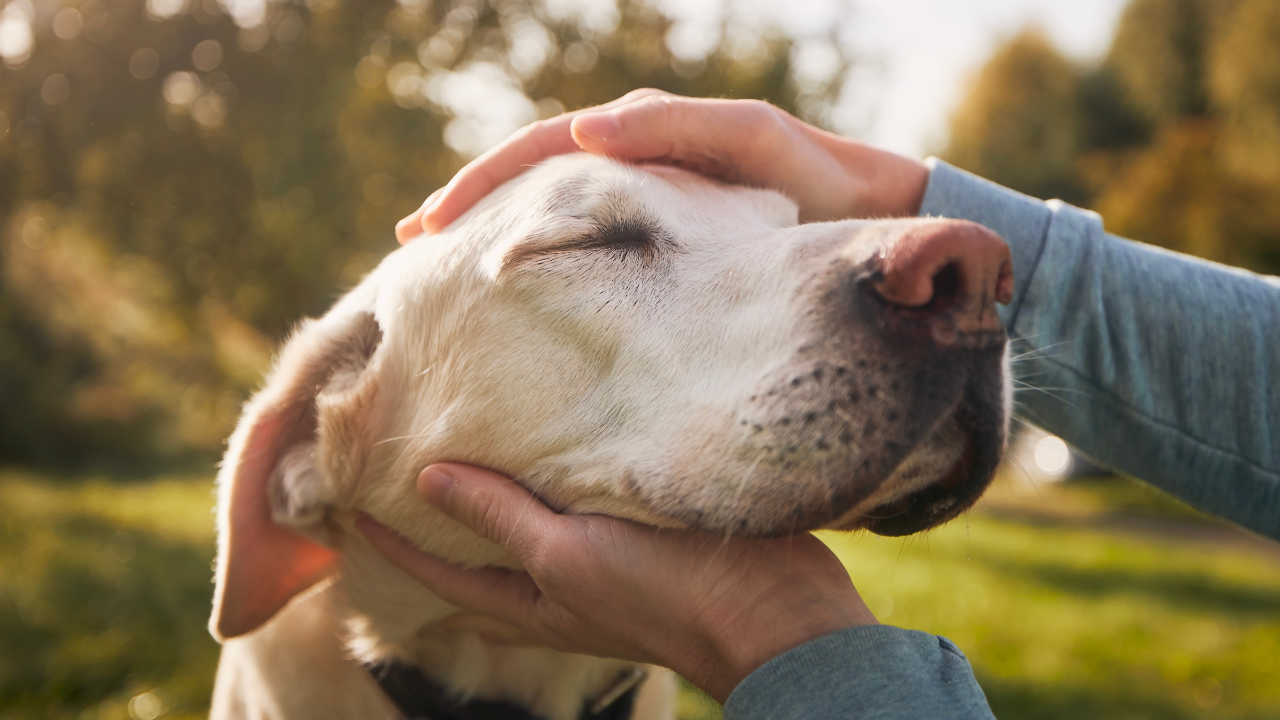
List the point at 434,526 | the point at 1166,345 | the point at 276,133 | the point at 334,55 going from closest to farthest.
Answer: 1. the point at 434,526
2. the point at 1166,345
3. the point at 276,133
4. the point at 334,55

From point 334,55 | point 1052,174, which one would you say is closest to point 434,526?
point 334,55

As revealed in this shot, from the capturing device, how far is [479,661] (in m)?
2.08

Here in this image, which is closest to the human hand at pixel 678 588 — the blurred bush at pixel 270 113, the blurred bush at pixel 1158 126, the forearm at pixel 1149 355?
the forearm at pixel 1149 355

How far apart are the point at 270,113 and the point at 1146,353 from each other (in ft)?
27.7

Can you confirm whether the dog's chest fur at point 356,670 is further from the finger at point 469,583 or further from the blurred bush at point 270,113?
the blurred bush at point 270,113

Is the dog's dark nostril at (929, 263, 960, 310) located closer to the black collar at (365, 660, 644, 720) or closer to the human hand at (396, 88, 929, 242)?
the human hand at (396, 88, 929, 242)

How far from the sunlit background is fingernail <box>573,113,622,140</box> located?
1.18 metres

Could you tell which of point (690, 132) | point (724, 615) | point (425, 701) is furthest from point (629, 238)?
point (425, 701)

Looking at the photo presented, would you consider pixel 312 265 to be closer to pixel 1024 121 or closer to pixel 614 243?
pixel 614 243

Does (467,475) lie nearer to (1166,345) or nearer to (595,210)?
(595,210)

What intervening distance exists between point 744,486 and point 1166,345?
4.99 ft

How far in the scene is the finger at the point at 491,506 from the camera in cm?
163

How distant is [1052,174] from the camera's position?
78.4 ft

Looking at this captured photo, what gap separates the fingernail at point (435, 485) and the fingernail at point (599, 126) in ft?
2.89
